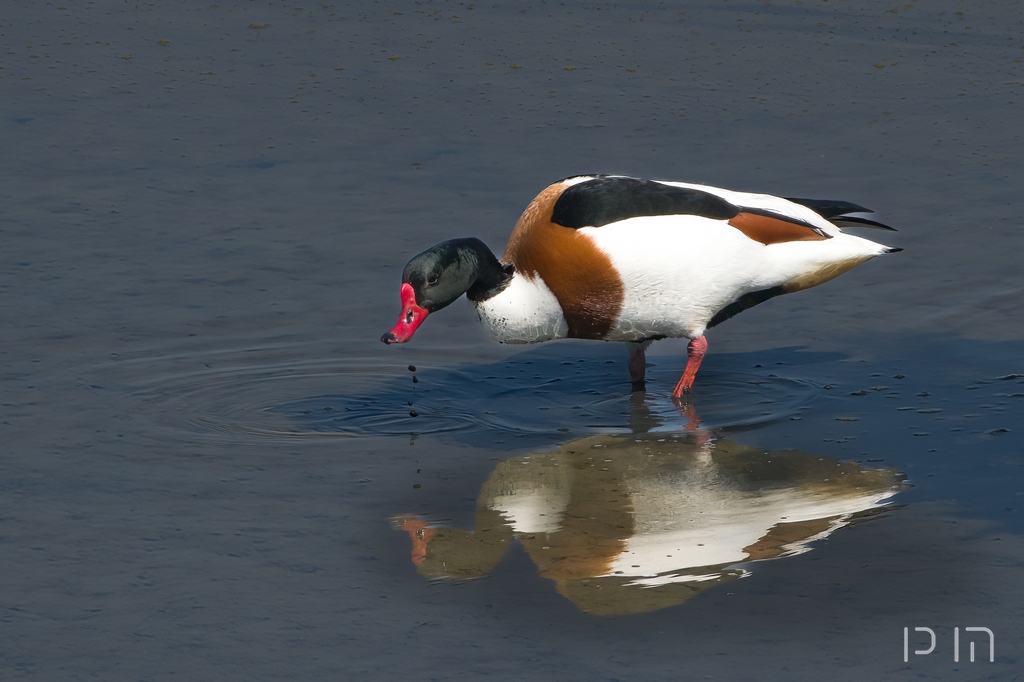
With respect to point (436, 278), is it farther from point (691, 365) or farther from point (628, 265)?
point (691, 365)

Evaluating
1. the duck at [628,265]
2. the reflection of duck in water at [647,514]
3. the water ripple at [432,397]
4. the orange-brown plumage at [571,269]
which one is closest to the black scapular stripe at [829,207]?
the duck at [628,265]

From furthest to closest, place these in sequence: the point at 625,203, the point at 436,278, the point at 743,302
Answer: the point at 743,302
the point at 625,203
the point at 436,278

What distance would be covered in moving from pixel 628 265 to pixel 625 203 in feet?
0.94

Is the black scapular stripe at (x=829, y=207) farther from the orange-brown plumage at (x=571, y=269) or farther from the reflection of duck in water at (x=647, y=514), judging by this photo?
the reflection of duck in water at (x=647, y=514)

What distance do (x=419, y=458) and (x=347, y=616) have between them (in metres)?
Answer: 1.45

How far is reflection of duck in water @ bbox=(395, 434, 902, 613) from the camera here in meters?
5.03

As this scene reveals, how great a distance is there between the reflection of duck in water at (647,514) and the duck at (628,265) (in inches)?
25.0

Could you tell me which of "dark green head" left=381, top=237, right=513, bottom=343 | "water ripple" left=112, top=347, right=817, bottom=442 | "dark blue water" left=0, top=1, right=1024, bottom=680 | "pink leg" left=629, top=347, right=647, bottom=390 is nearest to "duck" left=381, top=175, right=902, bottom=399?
"dark green head" left=381, top=237, right=513, bottom=343

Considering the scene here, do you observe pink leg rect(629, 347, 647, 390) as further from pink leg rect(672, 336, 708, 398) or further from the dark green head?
the dark green head

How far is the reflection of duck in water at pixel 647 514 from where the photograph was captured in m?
5.03

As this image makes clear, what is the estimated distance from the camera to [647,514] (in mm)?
5559

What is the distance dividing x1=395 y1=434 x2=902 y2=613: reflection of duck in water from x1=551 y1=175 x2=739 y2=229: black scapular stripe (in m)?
0.97

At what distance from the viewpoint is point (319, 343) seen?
24.3 feet

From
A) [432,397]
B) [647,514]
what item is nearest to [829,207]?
[432,397]
